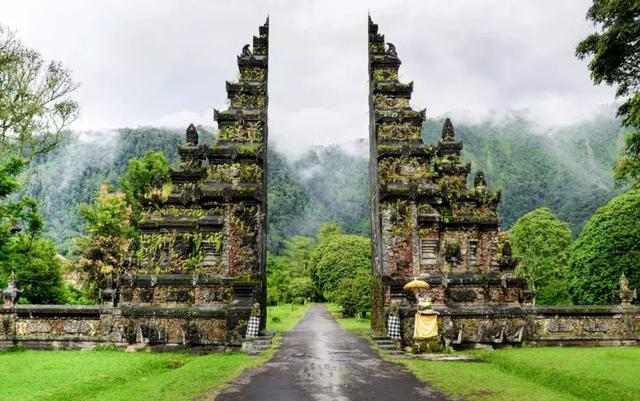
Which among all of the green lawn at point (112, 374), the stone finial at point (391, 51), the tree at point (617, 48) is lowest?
the green lawn at point (112, 374)

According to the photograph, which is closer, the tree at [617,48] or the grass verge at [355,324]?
the tree at [617,48]

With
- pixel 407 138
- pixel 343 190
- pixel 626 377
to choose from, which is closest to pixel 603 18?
pixel 626 377

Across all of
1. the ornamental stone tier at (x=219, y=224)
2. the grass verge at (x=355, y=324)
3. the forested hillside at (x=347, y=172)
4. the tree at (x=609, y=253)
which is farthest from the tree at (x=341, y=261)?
the ornamental stone tier at (x=219, y=224)

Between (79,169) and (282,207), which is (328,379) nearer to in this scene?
(79,169)

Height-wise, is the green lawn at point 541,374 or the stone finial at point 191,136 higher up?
the stone finial at point 191,136

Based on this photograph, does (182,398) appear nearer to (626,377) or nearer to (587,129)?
(626,377)

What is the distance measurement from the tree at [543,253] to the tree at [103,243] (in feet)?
114

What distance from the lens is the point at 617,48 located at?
13445 millimetres

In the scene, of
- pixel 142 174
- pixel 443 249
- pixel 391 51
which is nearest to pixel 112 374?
pixel 443 249

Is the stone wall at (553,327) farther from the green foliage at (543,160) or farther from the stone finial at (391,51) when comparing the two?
the green foliage at (543,160)

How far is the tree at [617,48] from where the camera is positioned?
12.5m

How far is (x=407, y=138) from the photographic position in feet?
84.3

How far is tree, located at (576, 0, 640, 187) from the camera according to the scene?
12.5 m

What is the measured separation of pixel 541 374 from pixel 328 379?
5.57 m
